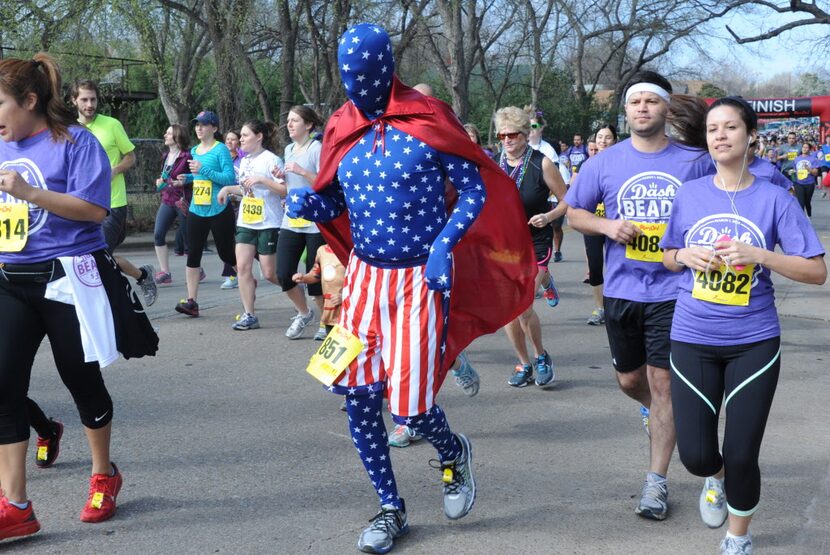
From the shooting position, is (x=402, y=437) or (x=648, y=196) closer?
(x=648, y=196)

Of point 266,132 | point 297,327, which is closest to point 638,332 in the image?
point 297,327

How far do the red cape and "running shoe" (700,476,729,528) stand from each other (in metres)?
1.05

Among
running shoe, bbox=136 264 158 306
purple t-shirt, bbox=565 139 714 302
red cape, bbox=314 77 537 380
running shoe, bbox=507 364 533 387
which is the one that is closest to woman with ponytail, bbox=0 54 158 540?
red cape, bbox=314 77 537 380

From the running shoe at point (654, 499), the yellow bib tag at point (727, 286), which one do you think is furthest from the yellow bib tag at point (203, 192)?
the yellow bib tag at point (727, 286)

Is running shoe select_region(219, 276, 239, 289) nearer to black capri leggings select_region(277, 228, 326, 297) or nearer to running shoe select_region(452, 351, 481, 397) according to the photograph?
black capri leggings select_region(277, 228, 326, 297)

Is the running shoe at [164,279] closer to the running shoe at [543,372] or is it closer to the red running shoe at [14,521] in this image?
the running shoe at [543,372]

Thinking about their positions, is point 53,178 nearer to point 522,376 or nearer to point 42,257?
point 42,257

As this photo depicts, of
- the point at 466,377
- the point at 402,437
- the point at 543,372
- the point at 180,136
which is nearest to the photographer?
the point at 402,437

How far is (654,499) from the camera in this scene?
4.12 meters

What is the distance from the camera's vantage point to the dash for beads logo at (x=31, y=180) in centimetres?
376

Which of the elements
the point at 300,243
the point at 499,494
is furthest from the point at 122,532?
the point at 300,243

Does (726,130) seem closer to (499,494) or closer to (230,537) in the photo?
(499,494)

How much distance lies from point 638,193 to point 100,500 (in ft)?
8.49

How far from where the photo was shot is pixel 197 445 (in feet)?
16.8
